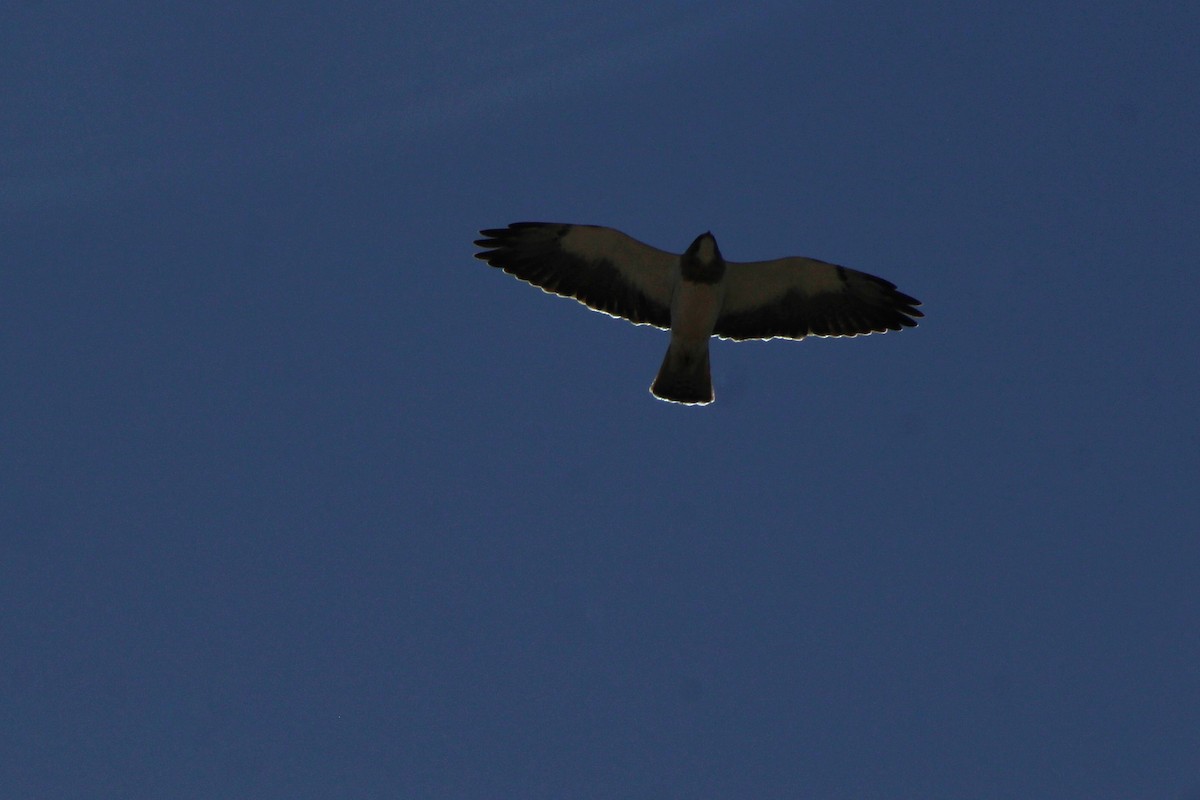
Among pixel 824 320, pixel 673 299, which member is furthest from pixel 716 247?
pixel 824 320

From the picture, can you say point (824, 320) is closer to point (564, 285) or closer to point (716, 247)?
point (716, 247)

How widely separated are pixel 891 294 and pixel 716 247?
6.27ft

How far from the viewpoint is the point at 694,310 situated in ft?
40.3

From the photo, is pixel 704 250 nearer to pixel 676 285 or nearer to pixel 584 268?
pixel 676 285

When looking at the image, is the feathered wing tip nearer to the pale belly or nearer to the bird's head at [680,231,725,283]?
the pale belly

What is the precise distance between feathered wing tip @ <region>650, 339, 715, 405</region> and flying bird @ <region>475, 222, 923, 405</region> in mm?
268

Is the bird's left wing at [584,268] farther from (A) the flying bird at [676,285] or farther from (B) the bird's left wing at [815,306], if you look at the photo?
(B) the bird's left wing at [815,306]

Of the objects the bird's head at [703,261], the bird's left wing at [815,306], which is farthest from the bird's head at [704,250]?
the bird's left wing at [815,306]

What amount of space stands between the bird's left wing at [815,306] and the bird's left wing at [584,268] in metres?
0.70

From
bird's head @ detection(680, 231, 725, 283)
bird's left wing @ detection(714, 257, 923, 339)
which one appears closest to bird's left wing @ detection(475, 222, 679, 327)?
bird's head @ detection(680, 231, 725, 283)

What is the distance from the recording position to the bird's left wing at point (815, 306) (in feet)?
42.4

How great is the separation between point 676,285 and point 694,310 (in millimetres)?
402

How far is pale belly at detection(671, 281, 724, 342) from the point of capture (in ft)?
40.3

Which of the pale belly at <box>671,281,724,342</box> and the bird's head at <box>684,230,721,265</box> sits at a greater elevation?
the bird's head at <box>684,230,721,265</box>
